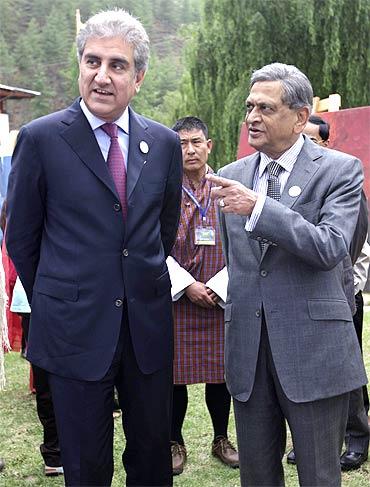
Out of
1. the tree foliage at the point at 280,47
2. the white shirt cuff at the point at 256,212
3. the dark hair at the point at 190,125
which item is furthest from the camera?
the tree foliage at the point at 280,47

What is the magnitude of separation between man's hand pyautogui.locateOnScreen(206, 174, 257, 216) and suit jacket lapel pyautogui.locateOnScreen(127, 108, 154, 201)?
337 mm

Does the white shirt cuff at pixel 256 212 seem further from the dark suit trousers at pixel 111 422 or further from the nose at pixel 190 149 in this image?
the nose at pixel 190 149

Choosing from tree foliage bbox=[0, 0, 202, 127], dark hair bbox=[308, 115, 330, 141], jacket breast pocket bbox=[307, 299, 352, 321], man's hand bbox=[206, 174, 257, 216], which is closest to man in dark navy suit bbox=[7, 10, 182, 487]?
man's hand bbox=[206, 174, 257, 216]

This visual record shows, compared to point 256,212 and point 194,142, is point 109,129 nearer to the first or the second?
point 256,212

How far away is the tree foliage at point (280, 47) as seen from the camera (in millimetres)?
14367

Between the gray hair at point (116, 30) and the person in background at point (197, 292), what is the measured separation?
4.61 ft

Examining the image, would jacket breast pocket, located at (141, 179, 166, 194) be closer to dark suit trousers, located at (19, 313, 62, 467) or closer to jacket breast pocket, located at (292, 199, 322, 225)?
jacket breast pocket, located at (292, 199, 322, 225)

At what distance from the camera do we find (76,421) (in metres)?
2.49

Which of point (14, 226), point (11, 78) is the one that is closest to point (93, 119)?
point (14, 226)

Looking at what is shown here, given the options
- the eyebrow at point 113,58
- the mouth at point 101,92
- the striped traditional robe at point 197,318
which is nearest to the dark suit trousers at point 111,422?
the mouth at point 101,92

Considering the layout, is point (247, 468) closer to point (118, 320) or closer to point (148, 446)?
point (148, 446)

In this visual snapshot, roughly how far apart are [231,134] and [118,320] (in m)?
13.3

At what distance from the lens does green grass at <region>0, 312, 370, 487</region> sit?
384 cm

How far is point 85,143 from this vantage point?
2.50 meters
